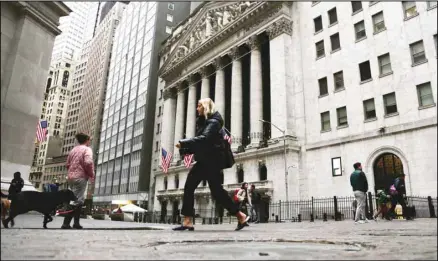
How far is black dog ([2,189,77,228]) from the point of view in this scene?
575 centimetres

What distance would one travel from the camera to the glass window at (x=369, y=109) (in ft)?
88.3

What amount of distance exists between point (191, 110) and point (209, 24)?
12.5 meters

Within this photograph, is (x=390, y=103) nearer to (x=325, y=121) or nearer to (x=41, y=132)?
(x=325, y=121)

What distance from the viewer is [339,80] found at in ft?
99.4

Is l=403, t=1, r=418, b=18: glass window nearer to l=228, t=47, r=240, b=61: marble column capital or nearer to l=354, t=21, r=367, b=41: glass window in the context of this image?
l=354, t=21, r=367, b=41: glass window

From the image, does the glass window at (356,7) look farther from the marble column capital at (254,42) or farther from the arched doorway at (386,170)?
the arched doorway at (386,170)

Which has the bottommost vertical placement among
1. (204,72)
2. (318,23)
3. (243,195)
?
(243,195)

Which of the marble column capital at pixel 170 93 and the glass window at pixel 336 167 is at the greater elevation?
the marble column capital at pixel 170 93

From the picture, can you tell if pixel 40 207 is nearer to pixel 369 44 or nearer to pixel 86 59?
pixel 369 44

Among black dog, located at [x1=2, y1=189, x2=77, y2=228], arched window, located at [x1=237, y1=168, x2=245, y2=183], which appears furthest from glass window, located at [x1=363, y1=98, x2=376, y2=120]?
black dog, located at [x1=2, y1=189, x2=77, y2=228]

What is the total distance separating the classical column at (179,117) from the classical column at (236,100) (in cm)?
1283

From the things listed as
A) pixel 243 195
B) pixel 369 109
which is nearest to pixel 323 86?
pixel 369 109

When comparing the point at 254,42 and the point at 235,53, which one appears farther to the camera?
the point at 235,53

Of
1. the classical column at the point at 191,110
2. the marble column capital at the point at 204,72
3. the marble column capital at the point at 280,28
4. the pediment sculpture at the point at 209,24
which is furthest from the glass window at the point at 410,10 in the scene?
the classical column at the point at 191,110
